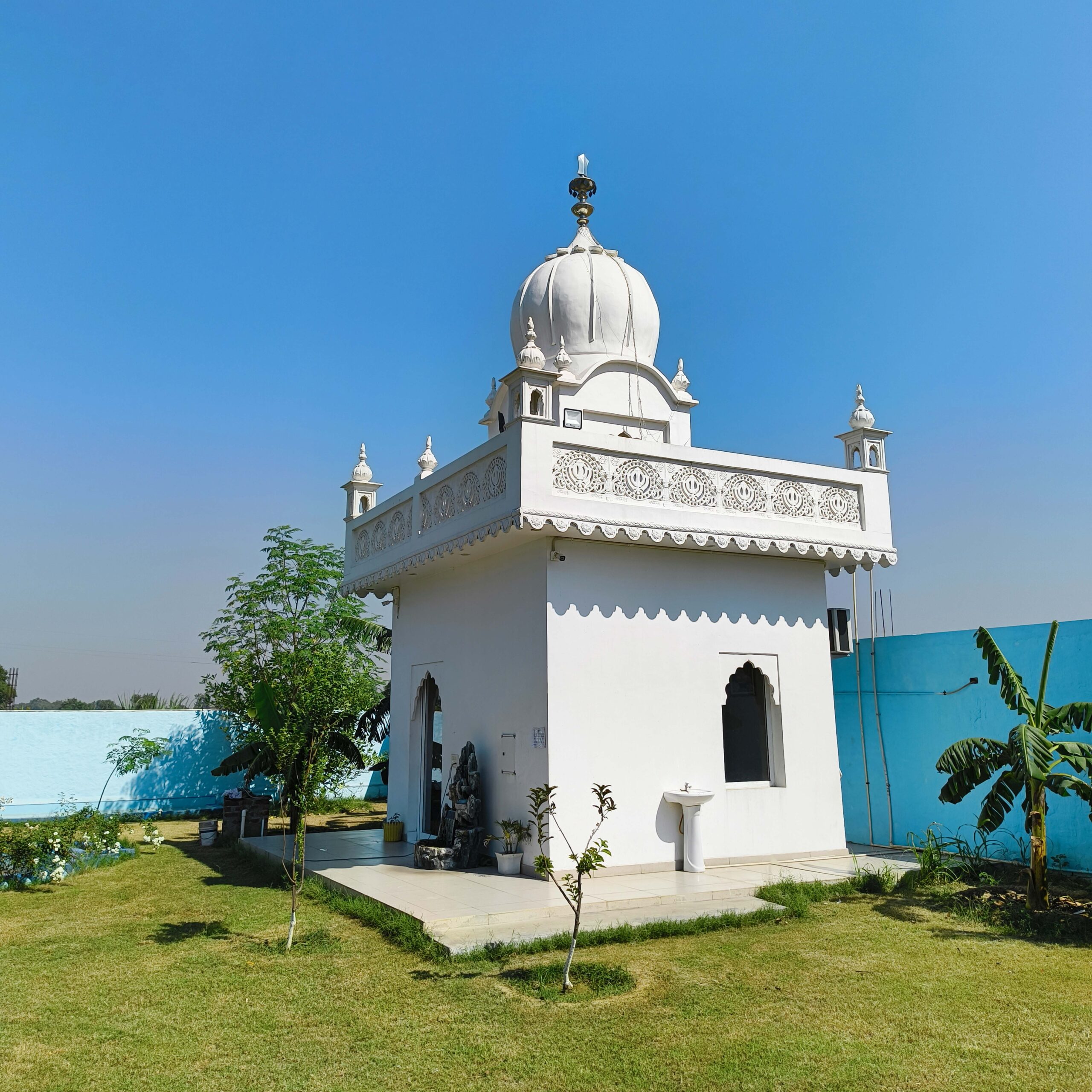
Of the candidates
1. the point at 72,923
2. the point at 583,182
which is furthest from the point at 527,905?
the point at 583,182

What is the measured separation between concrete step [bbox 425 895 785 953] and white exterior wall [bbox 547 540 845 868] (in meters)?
1.49

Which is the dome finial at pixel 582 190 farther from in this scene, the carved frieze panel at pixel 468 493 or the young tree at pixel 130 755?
the young tree at pixel 130 755

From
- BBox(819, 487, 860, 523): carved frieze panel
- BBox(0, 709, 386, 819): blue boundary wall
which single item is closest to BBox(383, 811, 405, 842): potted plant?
BBox(819, 487, 860, 523): carved frieze panel

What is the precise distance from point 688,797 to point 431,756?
14.8ft

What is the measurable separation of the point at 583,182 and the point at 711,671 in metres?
9.19

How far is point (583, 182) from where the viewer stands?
15.5 meters

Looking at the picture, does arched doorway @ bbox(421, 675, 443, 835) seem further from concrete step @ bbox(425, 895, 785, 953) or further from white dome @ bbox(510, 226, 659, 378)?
white dome @ bbox(510, 226, 659, 378)

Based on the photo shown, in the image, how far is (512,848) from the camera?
10227 mm

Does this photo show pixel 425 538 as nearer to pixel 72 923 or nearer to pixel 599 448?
pixel 599 448

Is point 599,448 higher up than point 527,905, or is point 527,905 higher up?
point 599,448

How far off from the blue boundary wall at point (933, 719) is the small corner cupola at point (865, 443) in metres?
2.46

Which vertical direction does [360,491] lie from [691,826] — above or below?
above

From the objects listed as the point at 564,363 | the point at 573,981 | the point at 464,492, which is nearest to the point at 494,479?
the point at 464,492

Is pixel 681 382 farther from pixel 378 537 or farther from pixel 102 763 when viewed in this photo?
pixel 102 763
